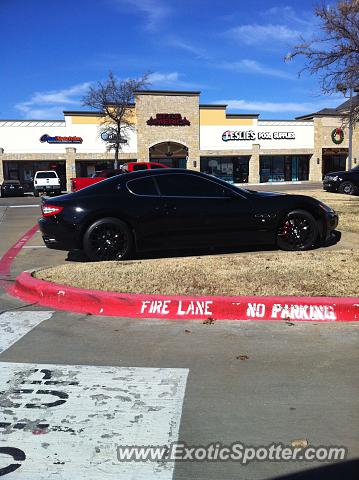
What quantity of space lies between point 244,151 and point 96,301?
45.9 metres

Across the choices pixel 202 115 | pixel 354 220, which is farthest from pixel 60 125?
pixel 354 220

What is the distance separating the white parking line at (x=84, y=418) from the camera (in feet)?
9.16

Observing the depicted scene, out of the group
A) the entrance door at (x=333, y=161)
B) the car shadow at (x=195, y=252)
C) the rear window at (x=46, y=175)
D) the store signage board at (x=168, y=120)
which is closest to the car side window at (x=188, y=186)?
the car shadow at (x=195, y=252)

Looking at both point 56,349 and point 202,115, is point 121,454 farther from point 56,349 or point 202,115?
point 202,115

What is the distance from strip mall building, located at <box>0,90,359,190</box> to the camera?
1827 inches

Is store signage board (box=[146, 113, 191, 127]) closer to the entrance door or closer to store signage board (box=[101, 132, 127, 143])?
store signage board (box=[101, 132, 127, 143])

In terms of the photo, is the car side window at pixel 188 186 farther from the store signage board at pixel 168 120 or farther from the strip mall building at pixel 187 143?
the store signage board at pixel 168 120

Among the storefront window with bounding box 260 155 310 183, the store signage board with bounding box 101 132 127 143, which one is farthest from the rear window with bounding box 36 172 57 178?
the storefront window with bounding box 260 155 310 183

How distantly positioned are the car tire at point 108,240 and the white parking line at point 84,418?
362 centimetres

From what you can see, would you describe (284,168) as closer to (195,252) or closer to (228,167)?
(228,167)

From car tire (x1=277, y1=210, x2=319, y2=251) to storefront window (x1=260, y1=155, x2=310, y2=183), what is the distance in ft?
145

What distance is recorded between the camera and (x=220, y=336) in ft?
16.2

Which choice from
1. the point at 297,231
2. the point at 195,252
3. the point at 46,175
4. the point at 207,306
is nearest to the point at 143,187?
the point at 195,252

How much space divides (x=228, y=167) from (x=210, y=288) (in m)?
45.7
